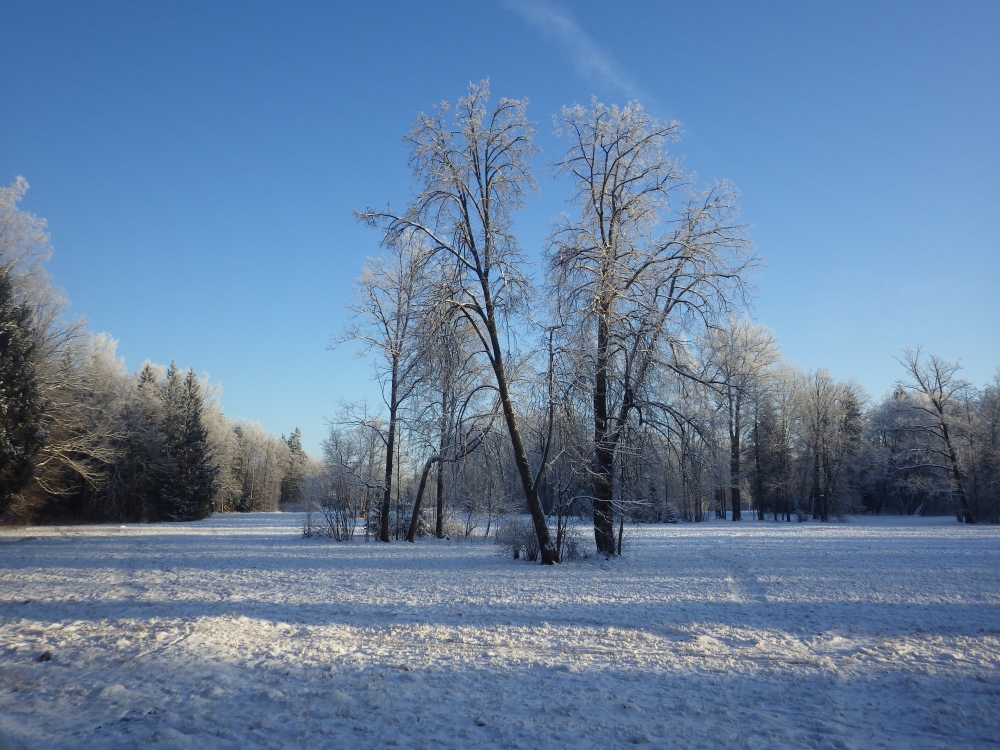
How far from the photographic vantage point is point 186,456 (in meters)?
43.9

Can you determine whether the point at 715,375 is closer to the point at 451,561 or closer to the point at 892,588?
the point at 892,588

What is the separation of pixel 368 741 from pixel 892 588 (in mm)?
10714

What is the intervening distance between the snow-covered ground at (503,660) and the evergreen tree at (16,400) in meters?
11.0

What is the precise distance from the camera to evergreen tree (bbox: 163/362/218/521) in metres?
43.0

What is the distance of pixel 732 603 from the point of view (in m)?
9.68

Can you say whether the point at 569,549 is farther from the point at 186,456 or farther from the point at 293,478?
the point at 293,478

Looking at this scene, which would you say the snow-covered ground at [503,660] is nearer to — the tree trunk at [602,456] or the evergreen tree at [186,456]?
the tree trunk at [602,456]

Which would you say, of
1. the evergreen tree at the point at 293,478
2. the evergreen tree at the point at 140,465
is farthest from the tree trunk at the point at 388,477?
the evergreen tree at the point at 293,478

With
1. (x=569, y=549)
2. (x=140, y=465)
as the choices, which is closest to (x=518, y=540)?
(x=569, y=549)

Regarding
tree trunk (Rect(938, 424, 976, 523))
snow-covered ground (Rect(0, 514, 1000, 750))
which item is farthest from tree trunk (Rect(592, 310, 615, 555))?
tree trunk (Rect(938, 424, 976, 523))

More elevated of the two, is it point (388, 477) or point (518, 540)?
point (388, 477)

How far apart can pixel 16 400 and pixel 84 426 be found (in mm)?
8720

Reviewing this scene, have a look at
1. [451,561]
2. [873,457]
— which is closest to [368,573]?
[451,561]

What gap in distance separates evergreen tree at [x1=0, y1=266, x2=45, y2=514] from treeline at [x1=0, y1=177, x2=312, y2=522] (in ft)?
0.12
